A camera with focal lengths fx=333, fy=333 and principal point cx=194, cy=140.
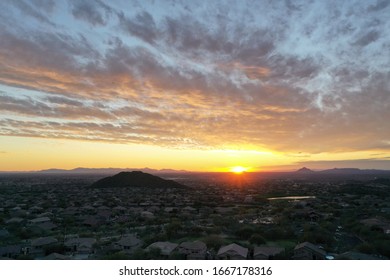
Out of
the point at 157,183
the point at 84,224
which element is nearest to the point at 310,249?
the point at 84,224

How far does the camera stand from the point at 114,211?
45.1m

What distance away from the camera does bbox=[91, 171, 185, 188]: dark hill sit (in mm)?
98363

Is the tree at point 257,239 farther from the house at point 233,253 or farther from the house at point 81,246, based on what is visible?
the house at point 81,246

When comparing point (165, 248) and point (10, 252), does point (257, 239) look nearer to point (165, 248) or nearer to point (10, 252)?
point (165, 248)

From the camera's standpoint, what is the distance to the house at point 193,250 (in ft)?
70.7

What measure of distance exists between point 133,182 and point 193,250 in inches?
3220

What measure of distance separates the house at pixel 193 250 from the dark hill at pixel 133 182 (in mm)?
76351

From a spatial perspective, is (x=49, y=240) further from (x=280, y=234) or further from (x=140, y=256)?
(x=280, y=234)

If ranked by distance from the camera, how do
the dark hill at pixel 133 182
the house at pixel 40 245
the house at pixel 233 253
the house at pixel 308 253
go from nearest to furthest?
the house at pixel 233 253 → the house at pixel 308 253 → the house at pixel 40 245 → the dark hill at pixel 133 182

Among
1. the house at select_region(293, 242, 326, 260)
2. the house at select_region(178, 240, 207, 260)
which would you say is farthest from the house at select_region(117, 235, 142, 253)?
the house at select_region(293, 242, 326, 260)

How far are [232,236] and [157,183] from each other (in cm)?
7367

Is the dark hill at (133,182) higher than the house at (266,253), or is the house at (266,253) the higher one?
the dark hill at (133,182)

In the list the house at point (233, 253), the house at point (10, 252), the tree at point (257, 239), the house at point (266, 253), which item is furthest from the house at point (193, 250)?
the house at point (10, 252)

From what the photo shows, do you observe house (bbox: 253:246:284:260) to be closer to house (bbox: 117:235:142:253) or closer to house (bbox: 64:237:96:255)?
house (bbox: 117:235:142:253)
